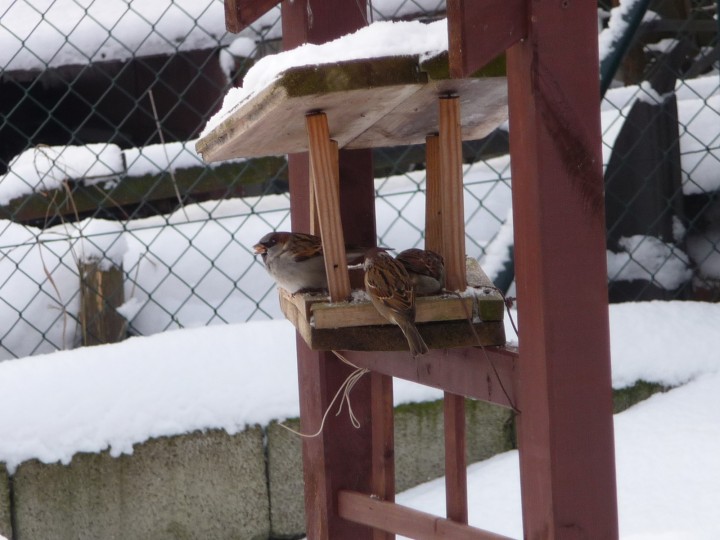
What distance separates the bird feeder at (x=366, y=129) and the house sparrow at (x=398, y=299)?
0.03m

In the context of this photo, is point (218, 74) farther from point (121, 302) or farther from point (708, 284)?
point (708, 284)

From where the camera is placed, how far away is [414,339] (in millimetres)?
1688

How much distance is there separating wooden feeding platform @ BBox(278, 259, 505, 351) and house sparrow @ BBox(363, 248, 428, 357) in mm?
24

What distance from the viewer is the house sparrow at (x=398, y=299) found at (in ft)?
5.52

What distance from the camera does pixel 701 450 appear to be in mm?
3068

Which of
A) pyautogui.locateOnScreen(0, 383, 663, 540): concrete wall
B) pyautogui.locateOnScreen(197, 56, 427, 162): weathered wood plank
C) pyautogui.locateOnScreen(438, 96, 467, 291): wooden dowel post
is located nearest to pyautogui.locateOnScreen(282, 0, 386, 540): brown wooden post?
pyautogui.locateOnScreen(197, 56, 427, 162): weathered wood plank

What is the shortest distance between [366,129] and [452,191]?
28cm

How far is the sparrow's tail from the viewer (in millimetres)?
1683

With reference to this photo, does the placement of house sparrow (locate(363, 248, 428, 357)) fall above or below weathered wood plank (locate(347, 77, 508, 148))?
below

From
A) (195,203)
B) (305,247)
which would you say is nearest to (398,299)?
(305,247)

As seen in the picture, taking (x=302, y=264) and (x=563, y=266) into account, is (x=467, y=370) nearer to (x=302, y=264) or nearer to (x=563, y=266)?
(x=563, y=266)

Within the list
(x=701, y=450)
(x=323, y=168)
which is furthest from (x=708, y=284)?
(x=323, y=168)

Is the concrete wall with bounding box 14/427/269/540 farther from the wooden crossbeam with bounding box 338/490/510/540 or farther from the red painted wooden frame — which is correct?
the red painted wooden frame

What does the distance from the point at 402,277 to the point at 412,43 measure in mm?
358
